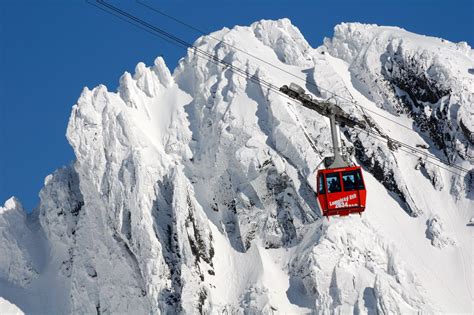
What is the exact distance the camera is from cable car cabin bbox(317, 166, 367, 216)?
68.9m

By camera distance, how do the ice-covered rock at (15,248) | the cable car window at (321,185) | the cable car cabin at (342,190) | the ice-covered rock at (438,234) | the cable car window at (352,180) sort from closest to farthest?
the cable car cabin at (342,190) → the cable car window at (352,180) → the cable car window at (321,185) → the ice-covered rock at (438,234) → the ice-covered rock at (15,248)

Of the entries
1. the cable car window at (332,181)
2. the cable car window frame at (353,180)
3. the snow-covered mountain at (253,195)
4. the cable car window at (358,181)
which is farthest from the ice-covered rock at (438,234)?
the cable car window at (332,181)

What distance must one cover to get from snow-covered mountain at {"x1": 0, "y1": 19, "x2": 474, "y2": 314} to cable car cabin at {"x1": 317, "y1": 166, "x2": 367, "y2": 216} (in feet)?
152

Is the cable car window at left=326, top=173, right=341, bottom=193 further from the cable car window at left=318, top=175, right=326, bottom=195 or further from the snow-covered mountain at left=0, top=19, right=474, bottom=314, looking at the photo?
the snow-covered mountain at left=0, top=19, right=474, bottom=314

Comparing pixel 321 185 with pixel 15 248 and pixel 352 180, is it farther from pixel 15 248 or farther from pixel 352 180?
pixel 15 248

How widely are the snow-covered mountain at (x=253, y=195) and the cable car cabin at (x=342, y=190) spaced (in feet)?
152

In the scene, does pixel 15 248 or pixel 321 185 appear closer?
pixel 321 185

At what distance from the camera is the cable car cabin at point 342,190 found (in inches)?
2714

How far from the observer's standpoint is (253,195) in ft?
424

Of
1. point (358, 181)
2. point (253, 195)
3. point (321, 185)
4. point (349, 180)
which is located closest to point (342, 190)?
point (349, 180)

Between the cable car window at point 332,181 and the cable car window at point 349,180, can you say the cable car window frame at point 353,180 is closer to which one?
the cable car window at point 349,180

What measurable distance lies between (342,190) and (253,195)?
60666mm

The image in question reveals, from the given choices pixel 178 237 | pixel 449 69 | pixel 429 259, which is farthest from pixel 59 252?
pixel 449 69

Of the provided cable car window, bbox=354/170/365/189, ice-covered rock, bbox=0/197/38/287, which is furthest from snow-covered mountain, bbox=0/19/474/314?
cable car window, bbox=354/170/365/189
